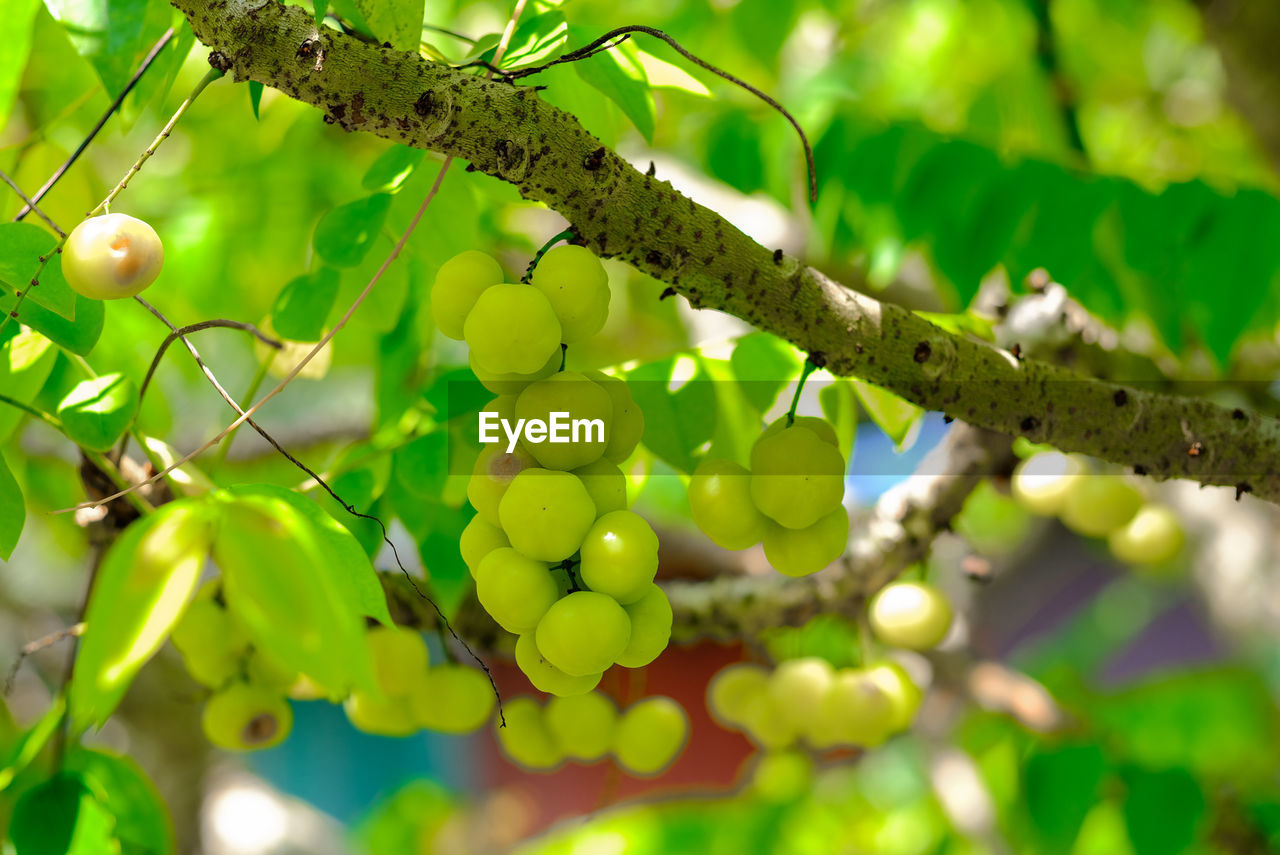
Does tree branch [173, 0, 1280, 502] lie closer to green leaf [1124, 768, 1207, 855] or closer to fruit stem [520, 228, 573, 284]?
fruit stem [520, 228, 573, 284]

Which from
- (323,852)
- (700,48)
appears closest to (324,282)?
(700,48)

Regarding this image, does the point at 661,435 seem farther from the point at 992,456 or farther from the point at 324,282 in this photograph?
the point at 992,456

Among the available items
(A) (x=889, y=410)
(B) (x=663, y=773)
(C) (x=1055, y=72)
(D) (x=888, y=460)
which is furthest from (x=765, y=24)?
(B) (x=663, y=773)

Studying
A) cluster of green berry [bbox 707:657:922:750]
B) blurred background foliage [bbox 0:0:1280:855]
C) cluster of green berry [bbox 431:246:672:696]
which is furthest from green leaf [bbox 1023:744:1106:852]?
cluster of green berry [bbox 431:246:672:696]

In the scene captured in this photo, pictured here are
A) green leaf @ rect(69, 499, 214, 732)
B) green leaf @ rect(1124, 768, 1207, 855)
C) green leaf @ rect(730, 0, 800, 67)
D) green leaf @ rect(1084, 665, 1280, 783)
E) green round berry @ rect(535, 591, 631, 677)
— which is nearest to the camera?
green leaf @ rect(69, 499, 214, 732)

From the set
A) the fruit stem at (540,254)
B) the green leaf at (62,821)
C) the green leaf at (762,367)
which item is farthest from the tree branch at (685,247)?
the green leaf at (62,821)

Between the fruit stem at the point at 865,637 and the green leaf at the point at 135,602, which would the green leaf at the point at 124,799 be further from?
the fruit stem at the point at 865,637

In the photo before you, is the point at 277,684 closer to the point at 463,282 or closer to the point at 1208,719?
the point at 463,282
